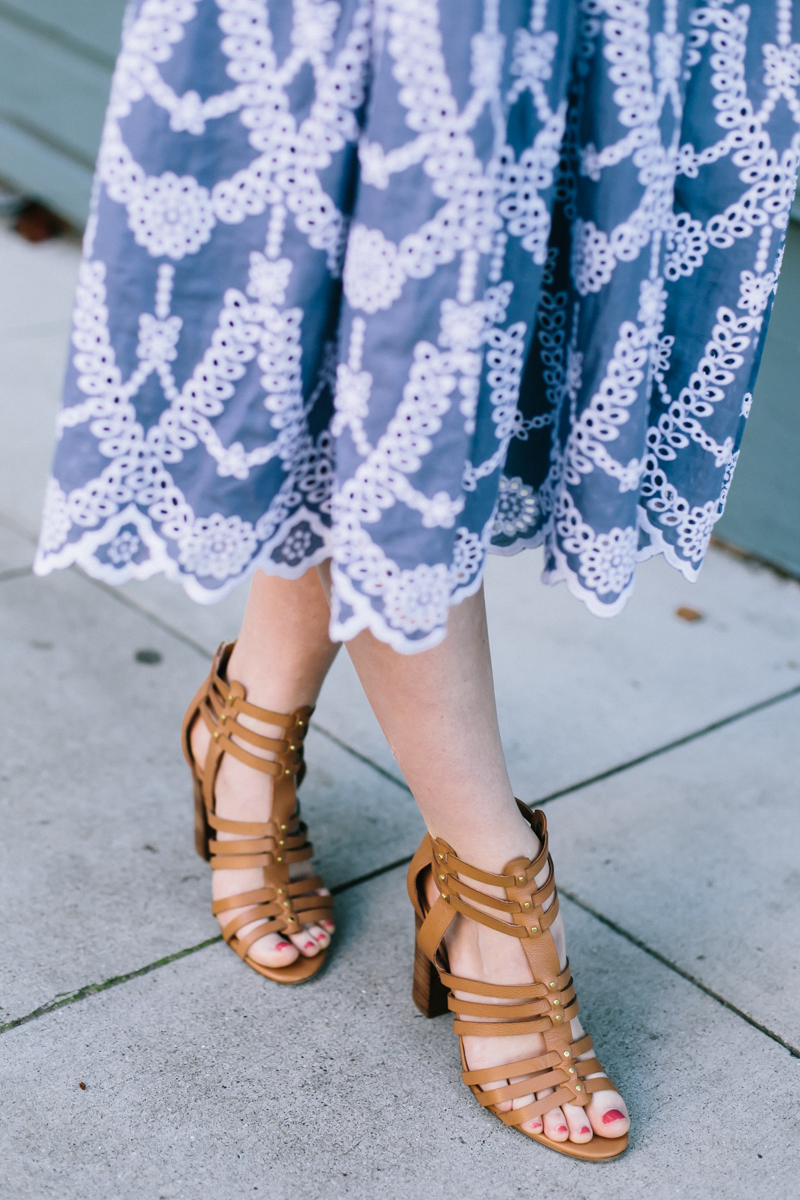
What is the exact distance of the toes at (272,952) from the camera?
5.00ft

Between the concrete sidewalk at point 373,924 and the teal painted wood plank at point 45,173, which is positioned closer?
the concrete sidewalk at point 373,924

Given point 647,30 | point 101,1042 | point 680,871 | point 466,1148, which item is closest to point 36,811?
point 101,1042

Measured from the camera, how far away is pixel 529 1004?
1348 mm

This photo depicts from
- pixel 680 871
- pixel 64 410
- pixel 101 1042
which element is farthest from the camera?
pixel 680 871

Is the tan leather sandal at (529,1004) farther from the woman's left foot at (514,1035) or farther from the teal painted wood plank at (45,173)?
the teal painted wood plank at (45,173)

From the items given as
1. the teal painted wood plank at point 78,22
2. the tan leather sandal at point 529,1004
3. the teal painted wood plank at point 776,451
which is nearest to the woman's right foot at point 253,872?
the tan leather sandal at point 529,1004

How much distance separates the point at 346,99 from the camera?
38.5 inches

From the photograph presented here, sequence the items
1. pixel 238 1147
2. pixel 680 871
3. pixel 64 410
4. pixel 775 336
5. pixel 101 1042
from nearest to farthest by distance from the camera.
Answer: pixel 64 410
pixel 238 1147
pixel 101 1042
pixel 680 871
pixel 775 336

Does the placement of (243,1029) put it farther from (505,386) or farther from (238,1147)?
(505,386)

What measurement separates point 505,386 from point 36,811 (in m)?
1.15

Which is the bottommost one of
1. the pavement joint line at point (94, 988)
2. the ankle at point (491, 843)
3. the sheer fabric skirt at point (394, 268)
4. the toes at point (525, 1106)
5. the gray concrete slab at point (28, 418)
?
the gray concrete slab at point (28, 418)

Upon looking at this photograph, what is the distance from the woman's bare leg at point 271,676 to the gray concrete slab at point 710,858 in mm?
488

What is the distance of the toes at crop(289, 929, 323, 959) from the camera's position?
5.08 ft

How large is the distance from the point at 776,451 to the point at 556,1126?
73.2 inches
